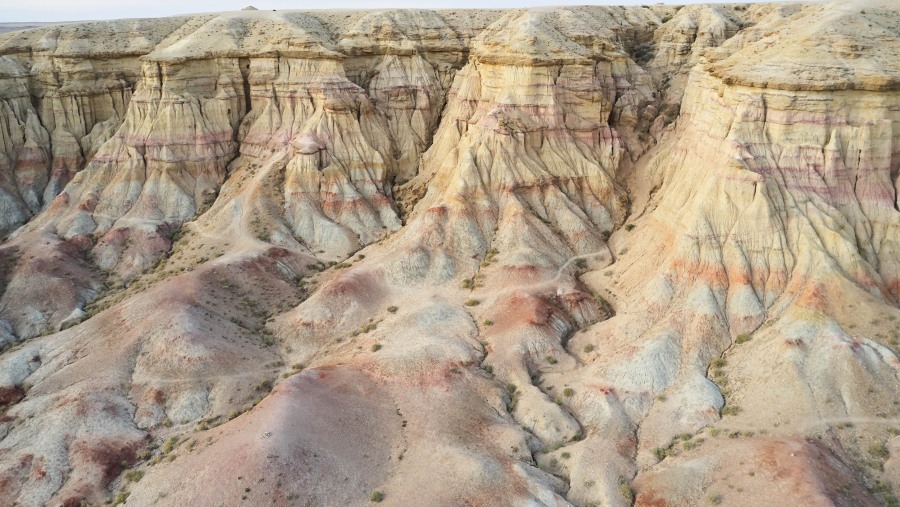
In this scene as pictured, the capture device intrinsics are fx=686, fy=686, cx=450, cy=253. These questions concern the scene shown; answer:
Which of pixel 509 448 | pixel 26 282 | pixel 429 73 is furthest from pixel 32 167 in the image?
pixel 509 448

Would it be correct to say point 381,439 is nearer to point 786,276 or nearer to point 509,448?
point 509,448

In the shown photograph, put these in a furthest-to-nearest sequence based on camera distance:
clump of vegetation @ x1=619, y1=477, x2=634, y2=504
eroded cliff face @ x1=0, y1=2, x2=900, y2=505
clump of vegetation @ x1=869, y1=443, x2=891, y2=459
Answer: eroded cliff face @ x1=0, y1=2, x2=900, y2=505 < clump of vegetation @ x1=619, y1=477, x2=634, y2=504 < clump of vegetation @ x1=869, y1=443, x2=891, y2=459

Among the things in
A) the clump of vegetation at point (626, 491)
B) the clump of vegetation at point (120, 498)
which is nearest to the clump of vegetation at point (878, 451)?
the clump of vegetation at point (626, 491)

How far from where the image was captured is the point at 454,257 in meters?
55.4

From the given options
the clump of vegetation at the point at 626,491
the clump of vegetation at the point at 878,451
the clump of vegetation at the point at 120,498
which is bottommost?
the clump of vegetation at the point at 120,498

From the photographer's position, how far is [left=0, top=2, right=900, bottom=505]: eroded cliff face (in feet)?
117

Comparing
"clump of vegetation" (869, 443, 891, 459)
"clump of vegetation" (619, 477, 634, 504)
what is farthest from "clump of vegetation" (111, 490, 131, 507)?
"clump of vegetation" (869, 443, 891, 459)

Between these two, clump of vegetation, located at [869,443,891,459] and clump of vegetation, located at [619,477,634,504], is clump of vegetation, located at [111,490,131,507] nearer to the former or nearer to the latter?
clump of vegetation, located at [619,477,634,504]

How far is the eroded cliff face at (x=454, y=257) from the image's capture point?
35.8 meters

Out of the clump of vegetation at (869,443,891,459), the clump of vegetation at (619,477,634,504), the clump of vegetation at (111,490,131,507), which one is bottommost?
the clump of vegetation at (111,490,131,507)

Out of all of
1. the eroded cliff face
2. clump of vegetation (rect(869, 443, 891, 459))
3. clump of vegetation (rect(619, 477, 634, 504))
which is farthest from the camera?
the eroded cliff face

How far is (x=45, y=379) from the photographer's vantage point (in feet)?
145

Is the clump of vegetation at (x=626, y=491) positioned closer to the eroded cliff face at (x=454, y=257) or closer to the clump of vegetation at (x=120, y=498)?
the eroded cliff face at (x=454, y=257)

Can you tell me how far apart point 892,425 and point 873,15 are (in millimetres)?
30021
